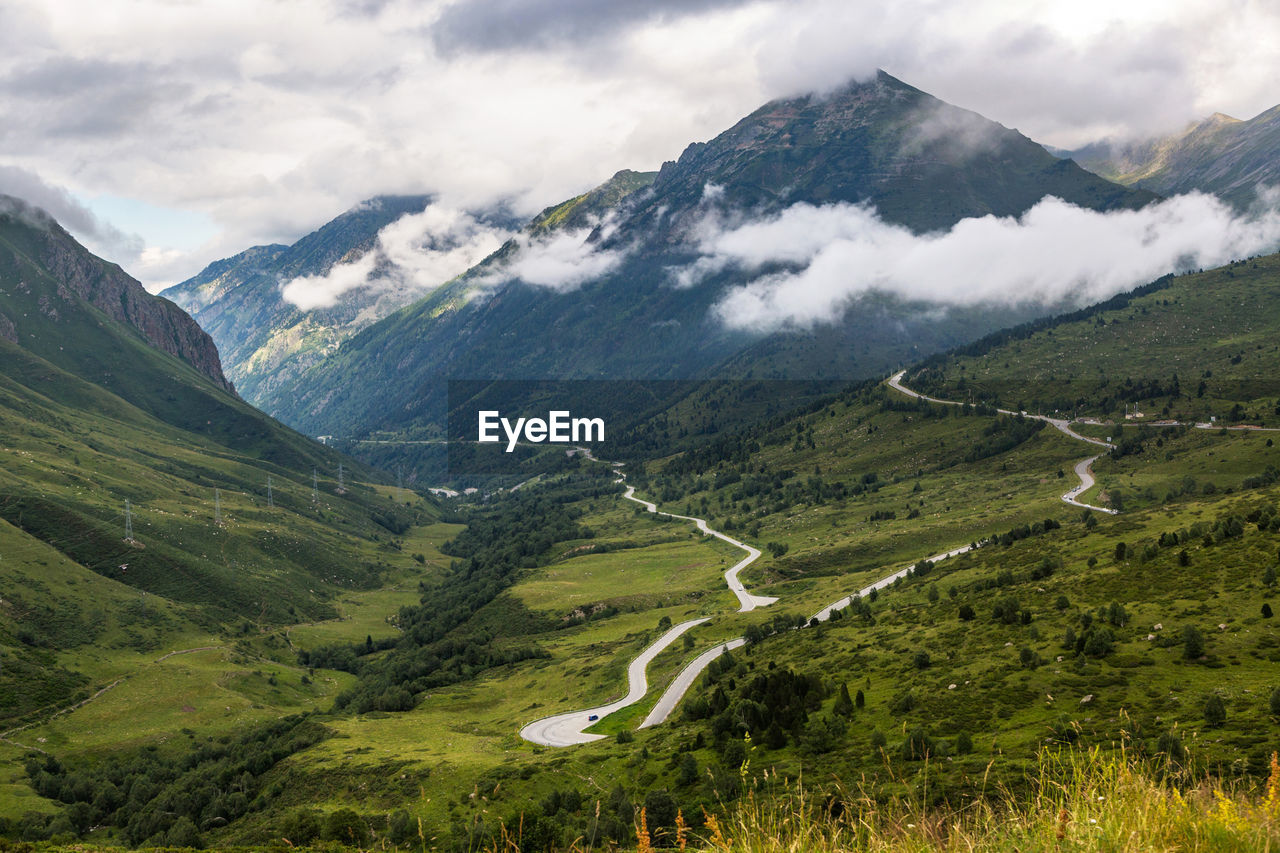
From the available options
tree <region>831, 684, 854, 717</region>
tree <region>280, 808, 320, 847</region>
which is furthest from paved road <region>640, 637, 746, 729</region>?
tree <region>280, 808, 320, 847</region>

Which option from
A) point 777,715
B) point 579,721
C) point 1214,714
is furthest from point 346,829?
point 1214,714

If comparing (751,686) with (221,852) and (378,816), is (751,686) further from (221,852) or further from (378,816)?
(221,852)

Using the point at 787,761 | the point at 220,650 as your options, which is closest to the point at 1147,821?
the point at 787,761

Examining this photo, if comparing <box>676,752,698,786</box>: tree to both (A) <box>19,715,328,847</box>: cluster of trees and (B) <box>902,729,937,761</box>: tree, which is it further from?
(A) <box>19,715,328,847</box>: cluster of trees

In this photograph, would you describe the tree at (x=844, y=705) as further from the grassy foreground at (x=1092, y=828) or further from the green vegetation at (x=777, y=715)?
the grassy foreground at (x=1092, y=828)

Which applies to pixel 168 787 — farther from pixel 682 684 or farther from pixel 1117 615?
pixel 1117 615

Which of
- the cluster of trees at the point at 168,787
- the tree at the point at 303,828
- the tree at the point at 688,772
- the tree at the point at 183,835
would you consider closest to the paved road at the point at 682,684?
the tree at the point at 688,772
